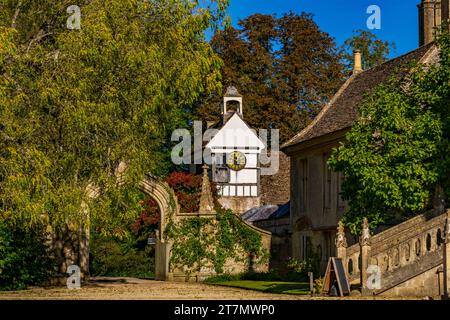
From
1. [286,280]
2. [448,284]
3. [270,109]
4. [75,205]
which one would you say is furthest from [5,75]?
[270,109]

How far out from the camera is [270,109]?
5888 centimetres

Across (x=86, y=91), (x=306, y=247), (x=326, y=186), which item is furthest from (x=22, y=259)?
(x=306, y=247)

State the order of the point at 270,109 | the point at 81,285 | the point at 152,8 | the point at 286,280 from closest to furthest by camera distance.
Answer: the point at 152,8 → the point at 81,285 → the point at 286,280 → the point at 270,109

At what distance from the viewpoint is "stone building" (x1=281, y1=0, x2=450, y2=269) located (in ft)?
114

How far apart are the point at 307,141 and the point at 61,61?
55.4ft

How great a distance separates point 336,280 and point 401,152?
13.5 ft

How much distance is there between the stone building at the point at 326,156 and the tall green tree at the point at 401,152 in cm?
669

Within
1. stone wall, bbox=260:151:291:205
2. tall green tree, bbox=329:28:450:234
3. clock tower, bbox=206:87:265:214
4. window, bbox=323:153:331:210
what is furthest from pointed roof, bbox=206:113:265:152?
tall green tree, bbox=329:28:450:234

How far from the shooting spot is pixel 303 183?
38.8 m

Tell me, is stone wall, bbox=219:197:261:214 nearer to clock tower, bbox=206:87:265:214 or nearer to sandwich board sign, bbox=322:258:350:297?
clock tower, bbox=206:87:265:214

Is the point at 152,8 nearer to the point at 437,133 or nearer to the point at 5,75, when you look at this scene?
the point at 5,75

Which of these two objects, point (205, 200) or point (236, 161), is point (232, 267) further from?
point (236, 161)

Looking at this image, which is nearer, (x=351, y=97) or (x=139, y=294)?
(x=139, y=294)

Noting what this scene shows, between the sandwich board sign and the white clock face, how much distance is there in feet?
139
